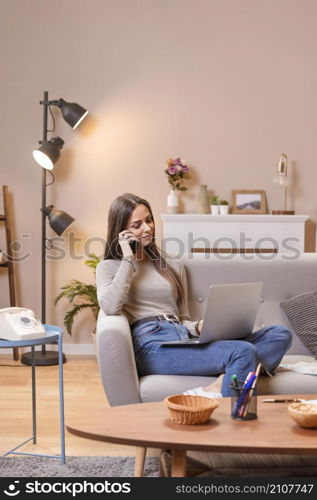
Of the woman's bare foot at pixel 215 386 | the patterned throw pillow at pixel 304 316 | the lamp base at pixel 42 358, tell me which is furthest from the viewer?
the lamp base at pixel 42 358

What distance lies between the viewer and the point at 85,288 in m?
4.93

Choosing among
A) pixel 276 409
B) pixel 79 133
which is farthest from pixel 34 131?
pixel 276 409

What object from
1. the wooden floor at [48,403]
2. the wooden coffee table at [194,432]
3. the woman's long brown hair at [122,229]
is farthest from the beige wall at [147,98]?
the wooden coffee table at [194,432]

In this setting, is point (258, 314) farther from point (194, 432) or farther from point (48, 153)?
point (48, 153)

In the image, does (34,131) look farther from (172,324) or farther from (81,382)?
(172,324)

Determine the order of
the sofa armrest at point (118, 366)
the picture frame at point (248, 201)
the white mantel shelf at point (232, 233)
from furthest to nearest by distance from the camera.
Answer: the picture frame at point (248, 201), the white mantel shelf at point (232, 233), the sofa armrest at point (118, 366)

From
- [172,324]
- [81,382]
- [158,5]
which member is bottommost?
[81,382]

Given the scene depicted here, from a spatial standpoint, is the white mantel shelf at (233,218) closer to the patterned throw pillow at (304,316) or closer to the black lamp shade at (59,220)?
the black lamp shade at (59,220)

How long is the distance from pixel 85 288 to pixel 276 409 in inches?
115

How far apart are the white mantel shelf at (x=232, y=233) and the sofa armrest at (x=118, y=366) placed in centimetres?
238

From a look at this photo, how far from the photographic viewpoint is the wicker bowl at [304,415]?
75.2 inches

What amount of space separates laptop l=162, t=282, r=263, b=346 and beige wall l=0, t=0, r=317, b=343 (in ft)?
8.24

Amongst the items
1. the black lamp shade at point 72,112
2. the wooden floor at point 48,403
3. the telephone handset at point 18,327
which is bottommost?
the wooden floor at point 48,403

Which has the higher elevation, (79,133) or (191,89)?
(191,89)
